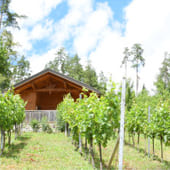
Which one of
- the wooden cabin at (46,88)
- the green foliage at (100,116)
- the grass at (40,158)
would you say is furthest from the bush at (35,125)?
the green foliage at (100,116)

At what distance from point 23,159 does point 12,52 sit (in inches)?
820

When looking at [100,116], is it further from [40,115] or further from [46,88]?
[46,88]

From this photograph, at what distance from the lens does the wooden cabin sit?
16.8 metres

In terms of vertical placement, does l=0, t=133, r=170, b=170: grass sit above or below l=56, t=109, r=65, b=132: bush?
below

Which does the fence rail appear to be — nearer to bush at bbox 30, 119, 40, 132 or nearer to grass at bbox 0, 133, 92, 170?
bush at bbox 30, 119, 40, 132

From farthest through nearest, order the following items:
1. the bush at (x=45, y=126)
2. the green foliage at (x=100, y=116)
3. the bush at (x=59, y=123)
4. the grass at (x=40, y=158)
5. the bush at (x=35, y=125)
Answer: the bush at (x=35, y=125), the bush at (x=45, y=126), the bush at (x=59, y=123), the grass at (x=40, y=158), the green foliage at (x=100, y=116)

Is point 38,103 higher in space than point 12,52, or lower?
lower

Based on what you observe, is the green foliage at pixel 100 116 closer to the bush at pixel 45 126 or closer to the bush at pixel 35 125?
the bush at pixel 45 126

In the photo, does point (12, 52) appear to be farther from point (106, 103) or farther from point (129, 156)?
point (106, 103)

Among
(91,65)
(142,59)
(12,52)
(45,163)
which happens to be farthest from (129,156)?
(91,65)

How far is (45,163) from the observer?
7215 millimetres

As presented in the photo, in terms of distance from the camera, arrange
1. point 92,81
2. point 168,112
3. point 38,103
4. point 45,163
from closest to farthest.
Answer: point 45,163, point 168,112, point 38,103, point 92,81

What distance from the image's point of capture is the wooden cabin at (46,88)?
16.8 metres

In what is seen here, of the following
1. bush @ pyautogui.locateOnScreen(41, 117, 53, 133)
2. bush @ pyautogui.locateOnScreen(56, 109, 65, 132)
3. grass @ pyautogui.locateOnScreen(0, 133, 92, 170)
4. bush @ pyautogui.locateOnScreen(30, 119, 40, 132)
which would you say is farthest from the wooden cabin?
grass @ pyautogui.locateOnScreen(0, 133, 92, 170)
